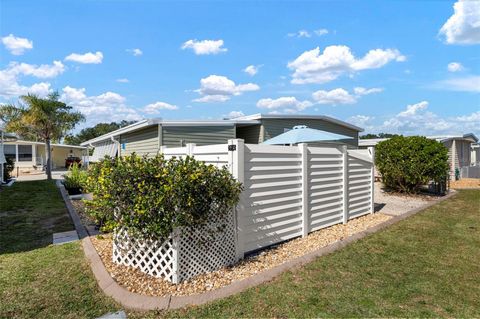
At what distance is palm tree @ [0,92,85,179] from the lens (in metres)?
18.5

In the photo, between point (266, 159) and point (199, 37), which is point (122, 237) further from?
point (199, 37)

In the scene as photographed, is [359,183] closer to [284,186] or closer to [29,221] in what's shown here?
[284,186]

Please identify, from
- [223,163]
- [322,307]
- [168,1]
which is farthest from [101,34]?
[322,307]

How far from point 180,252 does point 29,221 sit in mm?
5495

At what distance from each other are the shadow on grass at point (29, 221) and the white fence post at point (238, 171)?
358 centimetres

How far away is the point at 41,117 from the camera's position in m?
18.6

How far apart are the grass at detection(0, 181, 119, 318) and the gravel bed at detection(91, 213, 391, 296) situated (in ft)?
1.06

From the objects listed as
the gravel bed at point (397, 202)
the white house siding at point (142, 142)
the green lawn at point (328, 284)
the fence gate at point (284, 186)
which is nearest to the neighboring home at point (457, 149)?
the gravel bed at point (397, 202)

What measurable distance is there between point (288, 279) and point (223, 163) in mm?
1868

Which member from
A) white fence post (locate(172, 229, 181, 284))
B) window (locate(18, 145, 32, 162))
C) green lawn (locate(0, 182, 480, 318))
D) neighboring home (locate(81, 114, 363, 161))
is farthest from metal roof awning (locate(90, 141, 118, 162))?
window (locate(18, 145, 32, 162))

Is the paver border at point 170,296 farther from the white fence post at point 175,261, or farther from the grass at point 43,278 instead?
the white fence post at point 175,261

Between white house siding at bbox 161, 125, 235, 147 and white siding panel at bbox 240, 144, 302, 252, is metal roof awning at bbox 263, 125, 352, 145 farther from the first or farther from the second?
white house siding at bbox 161, 125, 235, 147

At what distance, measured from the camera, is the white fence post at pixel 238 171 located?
4305 millimetres

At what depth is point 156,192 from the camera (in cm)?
352
